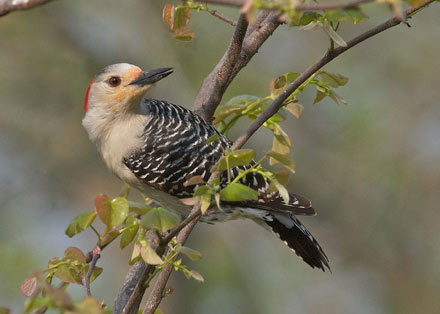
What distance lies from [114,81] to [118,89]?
59 mm

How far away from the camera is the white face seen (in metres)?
4.16

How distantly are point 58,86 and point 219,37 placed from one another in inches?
91.6

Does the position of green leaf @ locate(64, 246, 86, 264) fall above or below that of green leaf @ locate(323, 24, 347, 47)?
below

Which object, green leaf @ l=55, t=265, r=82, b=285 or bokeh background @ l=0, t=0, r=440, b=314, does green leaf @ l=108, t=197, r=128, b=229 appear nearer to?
green leaf @ l=55, t=265, r=82, b=285

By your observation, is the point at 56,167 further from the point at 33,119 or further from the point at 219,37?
the point at 219,37

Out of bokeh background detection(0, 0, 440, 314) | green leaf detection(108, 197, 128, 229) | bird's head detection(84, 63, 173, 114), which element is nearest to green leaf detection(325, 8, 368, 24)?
green leaf detection(108, 197, 128, 229)

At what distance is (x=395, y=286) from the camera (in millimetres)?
8930

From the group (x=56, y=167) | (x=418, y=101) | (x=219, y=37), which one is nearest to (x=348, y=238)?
(x=418, y=101)

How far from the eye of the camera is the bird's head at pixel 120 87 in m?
4.11

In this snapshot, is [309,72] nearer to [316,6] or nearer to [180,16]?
[180,16]

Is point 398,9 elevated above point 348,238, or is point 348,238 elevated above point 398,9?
point 398,9

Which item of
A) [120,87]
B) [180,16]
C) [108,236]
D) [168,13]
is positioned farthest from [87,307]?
[120,87]

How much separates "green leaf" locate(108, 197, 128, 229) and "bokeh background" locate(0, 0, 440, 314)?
5.98 meters

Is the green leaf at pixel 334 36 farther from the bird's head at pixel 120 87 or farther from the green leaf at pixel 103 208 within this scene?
the bird's head at pixel 120 87
